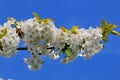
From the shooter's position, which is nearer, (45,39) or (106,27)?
(45,39)

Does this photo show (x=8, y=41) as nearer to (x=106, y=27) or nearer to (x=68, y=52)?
(x=68, y=52)

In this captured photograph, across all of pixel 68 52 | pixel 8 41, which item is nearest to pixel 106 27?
pixel 68 52

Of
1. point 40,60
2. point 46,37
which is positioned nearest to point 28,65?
point 40,60

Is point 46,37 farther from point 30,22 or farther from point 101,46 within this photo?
point 101,46

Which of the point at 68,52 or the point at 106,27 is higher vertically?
the point at 106,27

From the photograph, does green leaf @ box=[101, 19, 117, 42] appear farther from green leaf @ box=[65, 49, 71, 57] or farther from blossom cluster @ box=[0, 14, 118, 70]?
green leaf @ box=[65, 49, 71, 57]

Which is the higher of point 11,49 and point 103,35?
point 103,35

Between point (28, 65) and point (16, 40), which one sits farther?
point (28, 65)

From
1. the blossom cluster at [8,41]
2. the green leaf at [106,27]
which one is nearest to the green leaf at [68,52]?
the green leaf at [106,27]
